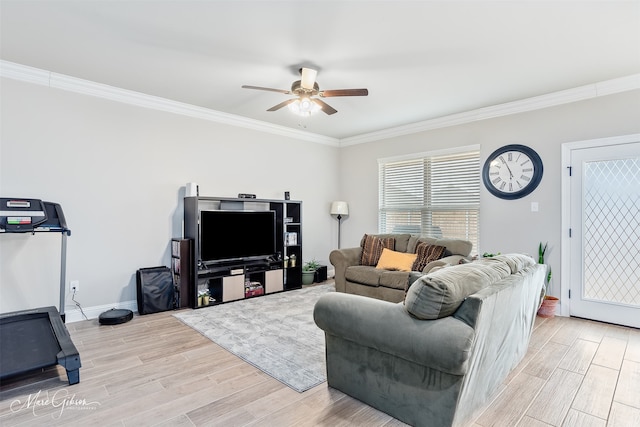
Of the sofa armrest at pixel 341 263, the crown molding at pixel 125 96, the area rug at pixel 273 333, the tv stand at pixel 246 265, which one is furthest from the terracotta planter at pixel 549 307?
the crown molding at pixel 125 96

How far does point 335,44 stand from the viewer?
2832mm

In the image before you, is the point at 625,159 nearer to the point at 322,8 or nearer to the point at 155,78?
the point at 322,8

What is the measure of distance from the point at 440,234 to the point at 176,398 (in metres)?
4.12

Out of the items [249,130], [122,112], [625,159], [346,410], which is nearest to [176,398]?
[346,410]

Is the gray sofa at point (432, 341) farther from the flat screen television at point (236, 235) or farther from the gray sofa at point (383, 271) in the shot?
the flat screen television at point (236, 235)

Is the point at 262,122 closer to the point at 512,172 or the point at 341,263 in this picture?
the point at 341,263

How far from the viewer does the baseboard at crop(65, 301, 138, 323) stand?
3.67 meters

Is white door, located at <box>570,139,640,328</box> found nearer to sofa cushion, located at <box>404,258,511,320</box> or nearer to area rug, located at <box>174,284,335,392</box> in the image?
sofa cushion, located at <box>404,258,511,320</box>

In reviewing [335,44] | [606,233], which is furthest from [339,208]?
[606,233]

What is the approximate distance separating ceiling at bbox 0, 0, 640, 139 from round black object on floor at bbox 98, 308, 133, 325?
256cm

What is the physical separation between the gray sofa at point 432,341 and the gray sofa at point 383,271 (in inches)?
63.0

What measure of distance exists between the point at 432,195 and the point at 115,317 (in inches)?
177

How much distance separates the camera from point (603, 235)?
372 centimetres

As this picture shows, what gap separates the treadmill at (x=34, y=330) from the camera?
2314 mm
